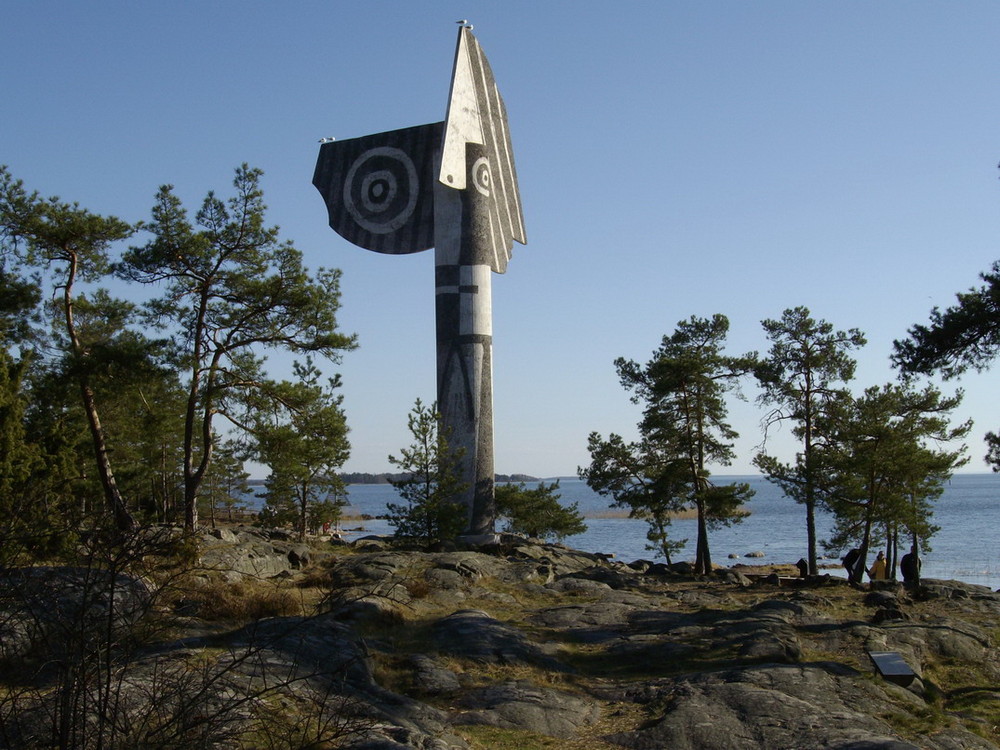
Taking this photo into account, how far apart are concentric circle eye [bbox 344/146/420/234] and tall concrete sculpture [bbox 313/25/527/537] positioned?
3cm

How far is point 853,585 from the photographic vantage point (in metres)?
19.8

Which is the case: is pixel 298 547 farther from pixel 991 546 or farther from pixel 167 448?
pixel 991 546

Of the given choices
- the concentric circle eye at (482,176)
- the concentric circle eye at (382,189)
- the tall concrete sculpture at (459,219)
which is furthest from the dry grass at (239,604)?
the concentric circle eye at (382,189)

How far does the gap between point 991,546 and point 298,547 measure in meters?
40.5

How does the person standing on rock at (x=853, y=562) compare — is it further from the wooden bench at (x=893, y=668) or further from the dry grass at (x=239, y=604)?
the dry grass at (x=239, y=604)

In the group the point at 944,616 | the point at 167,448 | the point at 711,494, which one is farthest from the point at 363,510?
the point at 944,616

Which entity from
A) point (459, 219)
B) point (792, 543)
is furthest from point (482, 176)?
point (792, 543)

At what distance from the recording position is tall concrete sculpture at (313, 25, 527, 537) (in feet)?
77.4

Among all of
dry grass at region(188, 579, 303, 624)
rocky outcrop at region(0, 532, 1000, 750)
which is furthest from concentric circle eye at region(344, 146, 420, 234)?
dry grass at region(188, 579, 303, 624)

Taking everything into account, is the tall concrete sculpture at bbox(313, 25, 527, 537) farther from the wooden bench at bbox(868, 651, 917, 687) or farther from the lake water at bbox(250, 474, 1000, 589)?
the wooden bench at bbox(868, 651, 917, 687)

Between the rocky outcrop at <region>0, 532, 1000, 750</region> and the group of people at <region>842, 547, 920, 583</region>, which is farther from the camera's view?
the group of people at <region>842, 547, 920, 583</region>

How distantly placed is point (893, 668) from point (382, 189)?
19224 mm

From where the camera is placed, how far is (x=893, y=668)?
405 inches

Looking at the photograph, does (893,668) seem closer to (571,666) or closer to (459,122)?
(571,666)
